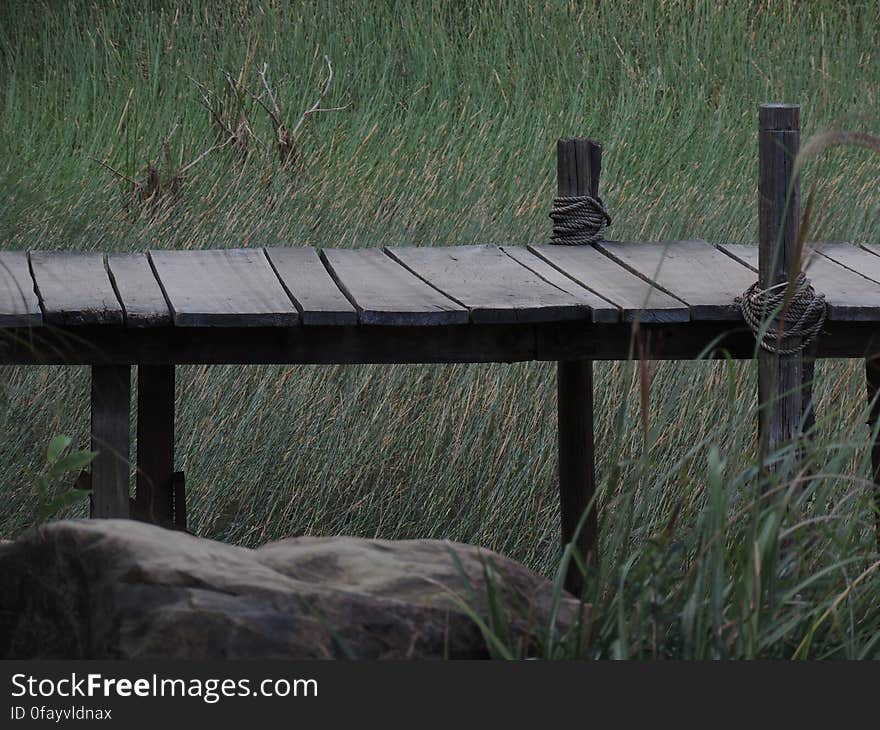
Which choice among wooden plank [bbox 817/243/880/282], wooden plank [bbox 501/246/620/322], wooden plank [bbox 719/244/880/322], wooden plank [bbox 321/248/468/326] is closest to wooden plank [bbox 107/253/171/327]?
wooden plank [bbox 321/248/468/326]

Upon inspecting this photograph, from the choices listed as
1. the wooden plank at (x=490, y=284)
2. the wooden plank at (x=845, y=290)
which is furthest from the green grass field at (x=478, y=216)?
the wooden plank at (x=490, y=284)

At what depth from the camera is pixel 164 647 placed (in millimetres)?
1665

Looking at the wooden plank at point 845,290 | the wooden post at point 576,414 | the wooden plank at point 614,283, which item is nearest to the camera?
the wooden plank at point 614,283

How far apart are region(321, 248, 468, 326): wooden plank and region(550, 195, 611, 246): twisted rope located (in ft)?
1.64

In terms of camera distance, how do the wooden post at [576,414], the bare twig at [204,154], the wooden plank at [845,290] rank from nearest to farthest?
the wooden plank at [845,290] → the wooden post at [576,414] → the bare twig at [204,154]

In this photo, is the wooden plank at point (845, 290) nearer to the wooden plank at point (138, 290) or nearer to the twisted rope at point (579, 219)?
the twisted rope at point (579, 219)

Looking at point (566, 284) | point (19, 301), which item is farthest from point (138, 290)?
point (566, 284)

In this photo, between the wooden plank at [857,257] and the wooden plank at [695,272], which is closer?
the wooden plank at [695,272]

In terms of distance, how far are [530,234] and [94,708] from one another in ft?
12.9

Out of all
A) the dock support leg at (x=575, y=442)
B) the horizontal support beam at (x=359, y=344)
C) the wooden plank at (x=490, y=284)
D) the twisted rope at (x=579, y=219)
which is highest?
the twisted rope at (x=579, y=219)

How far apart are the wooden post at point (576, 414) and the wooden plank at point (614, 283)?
312mm

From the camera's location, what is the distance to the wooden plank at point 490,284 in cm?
270

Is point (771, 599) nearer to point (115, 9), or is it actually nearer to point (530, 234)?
point (530, 234)

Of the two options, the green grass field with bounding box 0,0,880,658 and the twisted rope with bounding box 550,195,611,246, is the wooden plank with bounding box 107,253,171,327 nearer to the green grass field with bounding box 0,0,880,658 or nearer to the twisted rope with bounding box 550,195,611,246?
the green grass field with bounding box 0,0,880,658
